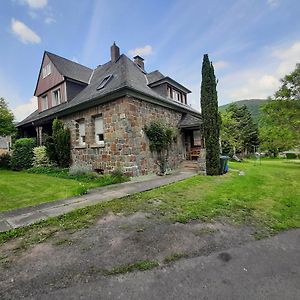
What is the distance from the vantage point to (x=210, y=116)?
10.6 meters

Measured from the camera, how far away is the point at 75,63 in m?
17.8

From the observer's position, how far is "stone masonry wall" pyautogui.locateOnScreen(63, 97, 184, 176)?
31.3ft

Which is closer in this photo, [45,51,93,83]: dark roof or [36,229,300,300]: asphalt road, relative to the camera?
[36,229,300,300]: asphalt road

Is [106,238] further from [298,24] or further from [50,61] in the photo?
[50,61]

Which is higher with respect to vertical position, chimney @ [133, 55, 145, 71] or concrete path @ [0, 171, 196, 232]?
chimney @ [133, 55, 145, 71]

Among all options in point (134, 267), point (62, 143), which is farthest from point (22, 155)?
point (134, 267)

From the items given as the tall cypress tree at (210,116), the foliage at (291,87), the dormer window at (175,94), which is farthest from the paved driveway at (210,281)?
the foliage at (291,87)

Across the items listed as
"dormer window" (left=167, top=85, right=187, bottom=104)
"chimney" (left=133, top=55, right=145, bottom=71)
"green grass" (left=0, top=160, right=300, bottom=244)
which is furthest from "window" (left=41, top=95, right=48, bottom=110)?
"green grass" (left=0, top=160, right=300, bottom=244)

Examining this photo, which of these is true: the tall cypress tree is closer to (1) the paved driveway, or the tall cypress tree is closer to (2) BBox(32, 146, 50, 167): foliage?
(1) the paved driveway

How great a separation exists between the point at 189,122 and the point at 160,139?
3.34 m

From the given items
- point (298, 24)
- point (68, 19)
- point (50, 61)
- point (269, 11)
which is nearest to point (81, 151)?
point (68, 19)

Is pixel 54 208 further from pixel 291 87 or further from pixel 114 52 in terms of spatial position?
pixel 291 87

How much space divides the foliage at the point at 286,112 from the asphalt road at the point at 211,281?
18.2 metres

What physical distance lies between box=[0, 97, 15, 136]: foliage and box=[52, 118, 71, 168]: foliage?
21.4 feet
